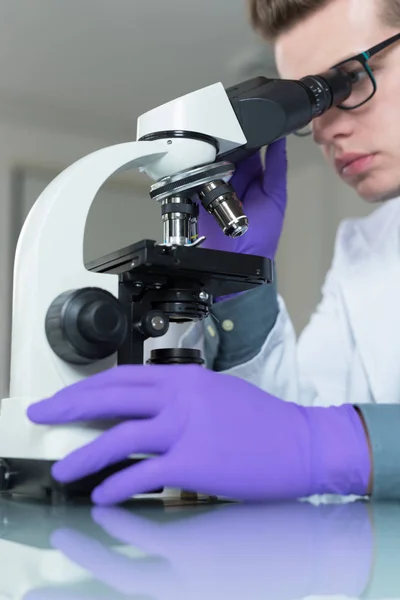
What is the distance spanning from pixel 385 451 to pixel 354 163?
26.8 inches

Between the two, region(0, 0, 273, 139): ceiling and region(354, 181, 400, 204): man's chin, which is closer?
region(354, 181, 400, 204): man's chin

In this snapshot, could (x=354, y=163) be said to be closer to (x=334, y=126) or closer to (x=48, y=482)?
(x=334, y=126)

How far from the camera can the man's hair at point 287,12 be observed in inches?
47.4

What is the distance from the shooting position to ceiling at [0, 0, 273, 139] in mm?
2391

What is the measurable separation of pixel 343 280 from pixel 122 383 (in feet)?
2.95

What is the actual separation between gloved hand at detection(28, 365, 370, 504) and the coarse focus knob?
4 centimetres

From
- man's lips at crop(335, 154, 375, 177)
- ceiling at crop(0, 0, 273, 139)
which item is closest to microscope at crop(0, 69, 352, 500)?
man's lips at crop(335, 154, 375, 177)

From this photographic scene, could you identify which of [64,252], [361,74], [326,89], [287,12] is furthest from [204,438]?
[287,12]

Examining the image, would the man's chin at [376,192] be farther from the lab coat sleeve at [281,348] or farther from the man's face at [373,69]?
the lab coat sleeve at [281,348]

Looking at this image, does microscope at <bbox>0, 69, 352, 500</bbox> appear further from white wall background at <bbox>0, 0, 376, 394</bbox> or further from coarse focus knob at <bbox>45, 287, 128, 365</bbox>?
white wall background at <bbox>0, 0, 376, 394</bbox>

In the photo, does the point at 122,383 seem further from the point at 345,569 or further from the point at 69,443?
the point at 345,569

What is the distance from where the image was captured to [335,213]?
338cm

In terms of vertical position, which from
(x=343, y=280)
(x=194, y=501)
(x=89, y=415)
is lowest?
(x=194, y=501)

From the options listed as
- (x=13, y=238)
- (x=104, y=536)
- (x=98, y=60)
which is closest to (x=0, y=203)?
(x=13, y=238)
